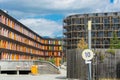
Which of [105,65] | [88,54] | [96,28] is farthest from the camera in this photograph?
[96,28]

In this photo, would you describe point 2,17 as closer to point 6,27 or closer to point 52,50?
point 6,27

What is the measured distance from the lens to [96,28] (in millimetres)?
125938

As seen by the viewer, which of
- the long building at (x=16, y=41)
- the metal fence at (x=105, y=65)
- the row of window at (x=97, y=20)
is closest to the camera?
the metal fence at (x=105, y=65)

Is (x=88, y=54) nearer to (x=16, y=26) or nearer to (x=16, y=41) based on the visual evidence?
(x=16, y=41)

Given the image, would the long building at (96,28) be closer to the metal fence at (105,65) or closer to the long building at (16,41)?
the long building at (16,41)

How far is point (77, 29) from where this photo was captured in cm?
13062

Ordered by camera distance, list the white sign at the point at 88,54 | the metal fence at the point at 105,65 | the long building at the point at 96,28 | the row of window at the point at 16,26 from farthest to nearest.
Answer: the long building at the point at 96,28, the row of window at the point at 16,26, the metal fence at the point at 105,65, the white sign at the point at 88,54

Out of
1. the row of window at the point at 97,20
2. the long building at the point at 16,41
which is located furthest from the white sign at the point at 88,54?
the row of window at the point at 97,20

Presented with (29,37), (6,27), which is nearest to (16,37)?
(6,27)

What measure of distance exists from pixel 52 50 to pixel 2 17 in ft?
290

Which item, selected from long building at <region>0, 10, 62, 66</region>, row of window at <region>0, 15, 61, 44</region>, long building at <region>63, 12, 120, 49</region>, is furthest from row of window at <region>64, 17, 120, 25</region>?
long building at <region>0, 10, 62, 66</region>

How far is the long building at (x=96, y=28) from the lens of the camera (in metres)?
124

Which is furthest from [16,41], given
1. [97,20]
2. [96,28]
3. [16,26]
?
Result: [97,20]

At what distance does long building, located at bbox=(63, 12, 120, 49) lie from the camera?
124 metres
